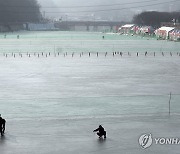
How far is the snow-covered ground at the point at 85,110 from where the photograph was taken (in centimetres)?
1578

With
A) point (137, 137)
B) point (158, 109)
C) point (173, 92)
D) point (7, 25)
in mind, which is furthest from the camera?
point (7, 25)

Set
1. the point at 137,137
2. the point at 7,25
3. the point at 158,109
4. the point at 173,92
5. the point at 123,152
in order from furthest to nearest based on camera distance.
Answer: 1. the point at 7,25
2. the point at 173,92
3. the point at 158,109
4. the point at 137,137
5. the point at 123,152

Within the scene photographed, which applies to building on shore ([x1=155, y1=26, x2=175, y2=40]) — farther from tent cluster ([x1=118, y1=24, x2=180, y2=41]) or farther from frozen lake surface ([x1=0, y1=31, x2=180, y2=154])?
frozen lake surface ([x1=0, y1=31, x2=180, y2=154])

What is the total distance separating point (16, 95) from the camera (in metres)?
26.4

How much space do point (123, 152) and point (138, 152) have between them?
531 millimetres

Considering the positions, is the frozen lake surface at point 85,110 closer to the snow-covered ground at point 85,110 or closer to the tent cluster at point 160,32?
the snow-covered ground at point 85,110

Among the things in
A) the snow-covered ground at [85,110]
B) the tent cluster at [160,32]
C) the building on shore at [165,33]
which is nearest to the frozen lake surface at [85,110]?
the snow-covered ground at [85,110]

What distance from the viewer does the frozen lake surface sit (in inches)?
622

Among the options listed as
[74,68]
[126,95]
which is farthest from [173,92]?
[74,68]

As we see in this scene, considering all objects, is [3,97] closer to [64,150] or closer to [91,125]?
[91,125]

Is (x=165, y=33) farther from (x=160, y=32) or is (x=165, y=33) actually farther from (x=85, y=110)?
(x=85, y=110)

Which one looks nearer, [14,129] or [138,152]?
[138,152]

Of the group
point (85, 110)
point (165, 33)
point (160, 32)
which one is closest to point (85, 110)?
point (85, 110)

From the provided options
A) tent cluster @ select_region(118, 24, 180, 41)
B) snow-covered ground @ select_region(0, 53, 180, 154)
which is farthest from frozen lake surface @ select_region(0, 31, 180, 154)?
tent cluster @ select_region(118, 24, 180, 41)
